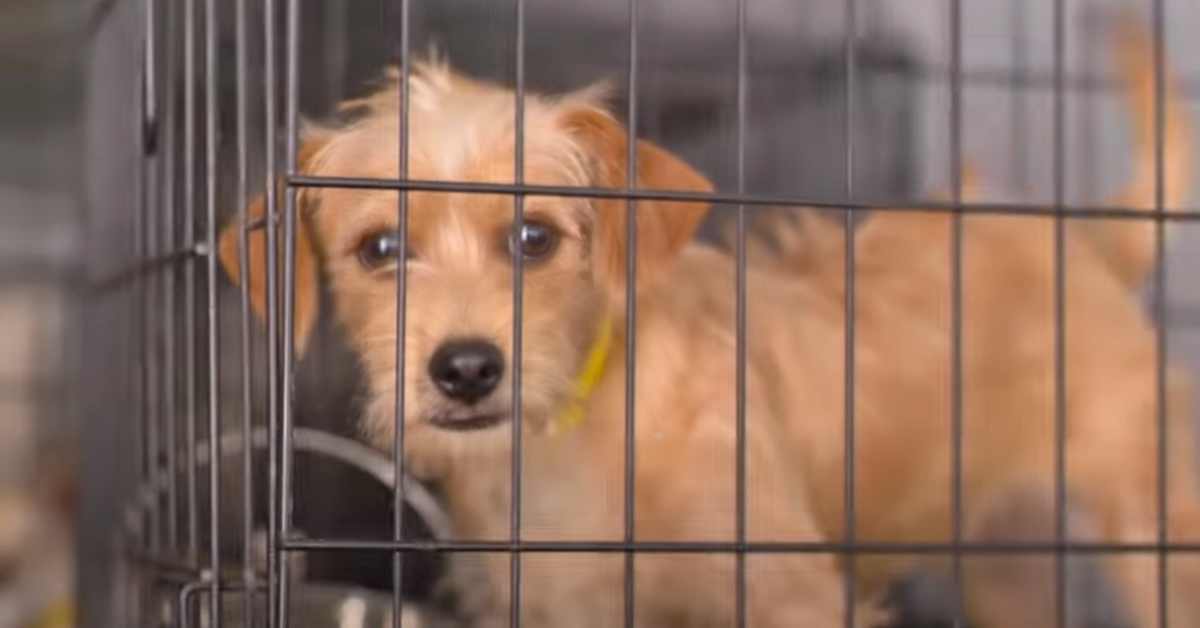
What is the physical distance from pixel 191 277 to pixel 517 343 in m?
0.49

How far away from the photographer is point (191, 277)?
2.12m

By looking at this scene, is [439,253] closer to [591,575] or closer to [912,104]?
[591,575]

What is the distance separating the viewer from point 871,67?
9.03ft

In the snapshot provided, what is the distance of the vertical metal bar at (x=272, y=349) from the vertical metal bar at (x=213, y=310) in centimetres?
22

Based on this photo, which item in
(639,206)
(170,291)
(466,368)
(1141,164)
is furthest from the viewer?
(1141,164)

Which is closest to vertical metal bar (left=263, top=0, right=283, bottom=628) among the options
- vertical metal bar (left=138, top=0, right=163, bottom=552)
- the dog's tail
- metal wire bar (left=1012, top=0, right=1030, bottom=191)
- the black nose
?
the black nose

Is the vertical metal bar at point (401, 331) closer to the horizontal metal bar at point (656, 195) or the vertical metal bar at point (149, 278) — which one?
the horizontal metal bar at point (656, 195)

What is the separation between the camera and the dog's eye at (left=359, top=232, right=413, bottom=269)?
6.31 ft

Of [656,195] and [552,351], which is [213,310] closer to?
[552,351]

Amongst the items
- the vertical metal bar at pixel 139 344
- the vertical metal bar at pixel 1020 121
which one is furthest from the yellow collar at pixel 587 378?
the vertical metal bar at pixel 1020 121

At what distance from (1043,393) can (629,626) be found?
891 millimetres

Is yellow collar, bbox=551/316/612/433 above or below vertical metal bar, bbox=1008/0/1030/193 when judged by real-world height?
below

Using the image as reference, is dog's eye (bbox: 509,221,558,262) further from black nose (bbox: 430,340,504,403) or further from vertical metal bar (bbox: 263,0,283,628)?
vertical metal bar (bbox: 263,0,283,628)

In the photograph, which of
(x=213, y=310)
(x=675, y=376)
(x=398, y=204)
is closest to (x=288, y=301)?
(x=398, y=204)
